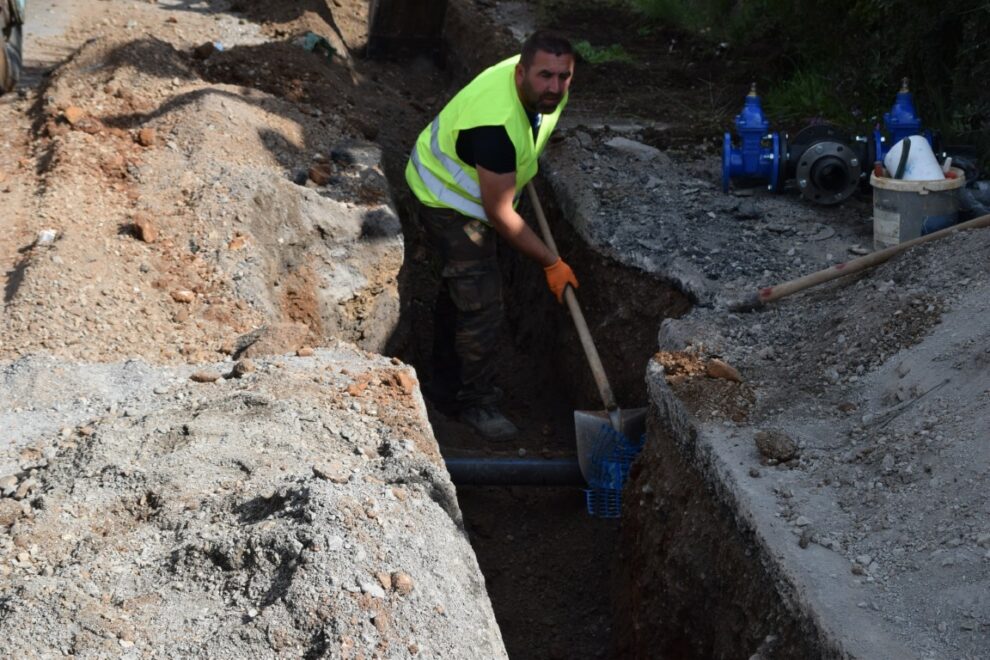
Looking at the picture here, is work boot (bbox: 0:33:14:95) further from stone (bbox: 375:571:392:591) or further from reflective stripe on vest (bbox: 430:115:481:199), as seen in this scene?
stone (bbox: 375:571:392:591)

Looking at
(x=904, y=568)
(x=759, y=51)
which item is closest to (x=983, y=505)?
(x=904, y=568)

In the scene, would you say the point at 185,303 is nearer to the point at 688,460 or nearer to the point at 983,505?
the point at 688,460

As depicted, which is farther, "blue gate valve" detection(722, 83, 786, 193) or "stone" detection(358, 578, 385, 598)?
"blue gate valve" detection(722, 83, 786, 193)

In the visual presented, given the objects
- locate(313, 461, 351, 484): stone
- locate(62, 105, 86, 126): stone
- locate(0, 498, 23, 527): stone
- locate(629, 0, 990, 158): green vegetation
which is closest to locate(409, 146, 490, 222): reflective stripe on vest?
locate(62, 105, 86, 126): stone

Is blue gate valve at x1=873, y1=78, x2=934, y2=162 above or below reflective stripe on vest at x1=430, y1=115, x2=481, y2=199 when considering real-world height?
above

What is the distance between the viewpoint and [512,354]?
6.81 metres

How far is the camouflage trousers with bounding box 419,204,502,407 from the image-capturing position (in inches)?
217

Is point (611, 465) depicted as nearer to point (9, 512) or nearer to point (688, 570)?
point (688, 570)

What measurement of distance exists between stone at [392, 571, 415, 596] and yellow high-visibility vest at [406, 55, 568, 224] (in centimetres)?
246

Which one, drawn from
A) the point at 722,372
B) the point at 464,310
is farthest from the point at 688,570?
the point at 464,310

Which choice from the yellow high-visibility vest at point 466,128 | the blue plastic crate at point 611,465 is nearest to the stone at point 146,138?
the yellow high-visibility vest at point 466,128

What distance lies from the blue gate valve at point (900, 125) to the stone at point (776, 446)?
2.35 metres

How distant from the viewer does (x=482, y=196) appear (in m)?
5.09

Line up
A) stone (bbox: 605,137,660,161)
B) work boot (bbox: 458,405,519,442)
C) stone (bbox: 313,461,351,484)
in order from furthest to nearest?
1. stone (bbox: 605,137,660,161)
2. work boot (bbox: 458,405,519,442)
3. stone (bbox: 313,461,351,484)
